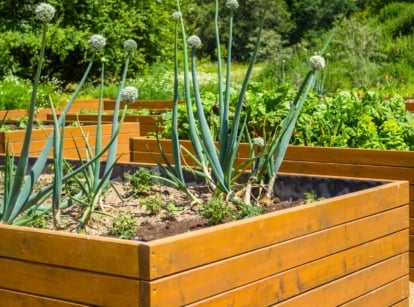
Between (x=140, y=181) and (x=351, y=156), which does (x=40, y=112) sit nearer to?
(x=351, y=156)

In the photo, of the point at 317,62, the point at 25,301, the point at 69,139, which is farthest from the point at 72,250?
the point at 69,139

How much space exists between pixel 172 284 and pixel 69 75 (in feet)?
61.8

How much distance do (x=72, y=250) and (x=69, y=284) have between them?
0.10 meters

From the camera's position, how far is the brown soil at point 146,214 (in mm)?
3479

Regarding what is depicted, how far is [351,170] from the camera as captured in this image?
5223mm

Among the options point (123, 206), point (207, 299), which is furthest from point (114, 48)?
point (207, 299)

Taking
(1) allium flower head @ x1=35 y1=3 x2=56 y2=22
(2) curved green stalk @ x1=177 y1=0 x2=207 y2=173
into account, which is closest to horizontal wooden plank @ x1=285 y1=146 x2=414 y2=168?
(2) curved green stalk @ x1=177 y1=0 x2=207 y2=173

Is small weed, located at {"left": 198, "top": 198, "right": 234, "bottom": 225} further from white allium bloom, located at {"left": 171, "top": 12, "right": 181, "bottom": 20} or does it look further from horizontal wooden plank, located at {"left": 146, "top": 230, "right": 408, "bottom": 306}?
white allium bloom, located at {"left": 171, "top": 12, "right": 181, "bottom": 20}

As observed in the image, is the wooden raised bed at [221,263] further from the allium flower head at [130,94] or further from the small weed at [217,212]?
the allium flower head at [130,94]

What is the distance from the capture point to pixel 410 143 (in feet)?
18.6

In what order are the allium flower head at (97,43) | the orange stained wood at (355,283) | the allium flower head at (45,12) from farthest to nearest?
the allium flower head at (97,43) < the orange stained wood at (355,283) < the allium flower head at (45,12)

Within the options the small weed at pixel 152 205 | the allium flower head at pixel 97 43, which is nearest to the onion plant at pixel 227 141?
the small weed at pixel 152 205

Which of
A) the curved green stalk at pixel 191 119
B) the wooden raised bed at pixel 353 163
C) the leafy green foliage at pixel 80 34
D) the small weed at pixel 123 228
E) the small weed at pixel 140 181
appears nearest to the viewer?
the small weed at pixel 123 228

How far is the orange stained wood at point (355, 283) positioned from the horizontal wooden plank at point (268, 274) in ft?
0.07
